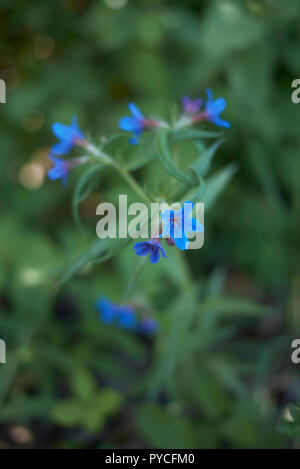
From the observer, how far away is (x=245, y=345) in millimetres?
2906

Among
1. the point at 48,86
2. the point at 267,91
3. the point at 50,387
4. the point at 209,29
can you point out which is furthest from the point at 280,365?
the point at 48,86

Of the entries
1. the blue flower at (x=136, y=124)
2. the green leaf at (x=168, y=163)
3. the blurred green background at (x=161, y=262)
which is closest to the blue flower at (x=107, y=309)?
the blurred green background at (x=161, y=262)

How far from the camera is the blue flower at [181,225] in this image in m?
1.54

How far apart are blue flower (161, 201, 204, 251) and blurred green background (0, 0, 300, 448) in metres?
0.75

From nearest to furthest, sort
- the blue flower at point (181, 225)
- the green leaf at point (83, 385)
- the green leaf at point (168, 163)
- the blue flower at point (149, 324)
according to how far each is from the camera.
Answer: the blue flower at point (181, 225), the green leaf at point (168, 163), the green leaf at point (83, 385), the blue flower at point (149, 324)

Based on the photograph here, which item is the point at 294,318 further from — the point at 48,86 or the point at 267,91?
the point at 48,86

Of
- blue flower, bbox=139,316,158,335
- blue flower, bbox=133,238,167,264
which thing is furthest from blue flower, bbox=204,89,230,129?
blue flower, bbox=139,316,158,335

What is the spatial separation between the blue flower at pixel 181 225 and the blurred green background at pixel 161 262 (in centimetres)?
75

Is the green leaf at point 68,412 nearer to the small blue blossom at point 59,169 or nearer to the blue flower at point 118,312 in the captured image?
the blue flower at point 118,312

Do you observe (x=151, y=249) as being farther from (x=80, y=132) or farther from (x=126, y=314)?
(x=126, y=314)

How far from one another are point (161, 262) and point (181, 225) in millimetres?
782

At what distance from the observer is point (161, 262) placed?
7.66 ft

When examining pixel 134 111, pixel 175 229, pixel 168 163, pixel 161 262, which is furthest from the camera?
pixel 161 262

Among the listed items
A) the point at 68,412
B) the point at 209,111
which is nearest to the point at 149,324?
the point at 68,412
